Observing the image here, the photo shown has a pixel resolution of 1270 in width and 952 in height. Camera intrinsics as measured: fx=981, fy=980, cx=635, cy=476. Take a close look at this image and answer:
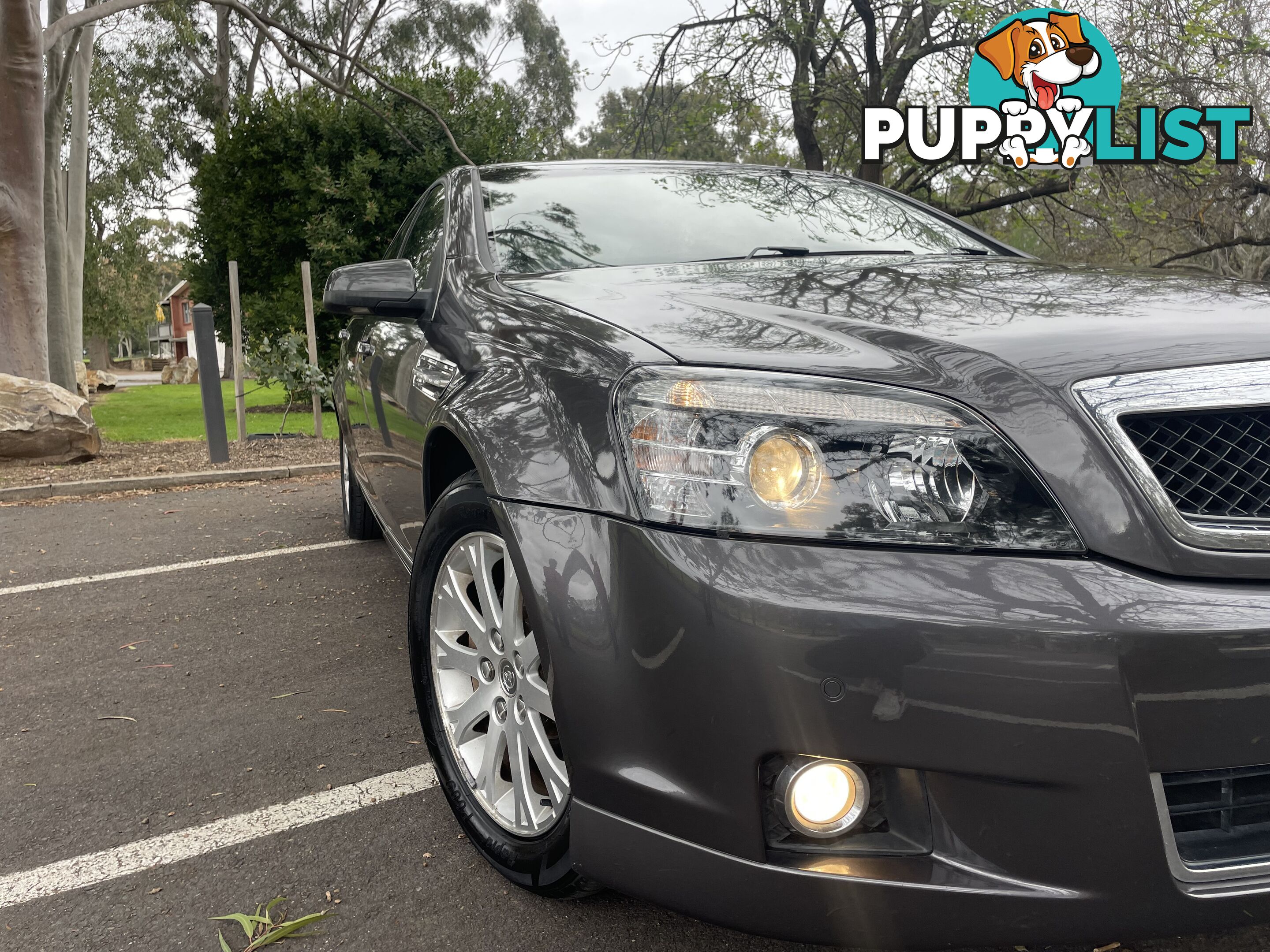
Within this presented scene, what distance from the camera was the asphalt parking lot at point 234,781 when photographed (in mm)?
1918

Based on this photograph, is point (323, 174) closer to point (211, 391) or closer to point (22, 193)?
point (22, 193)

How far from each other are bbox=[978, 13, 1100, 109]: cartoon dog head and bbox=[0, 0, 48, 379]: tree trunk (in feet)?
30.5

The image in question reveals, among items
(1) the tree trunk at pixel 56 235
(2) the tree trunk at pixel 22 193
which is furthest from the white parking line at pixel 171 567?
(1) the tree trunk at pixel 56 235

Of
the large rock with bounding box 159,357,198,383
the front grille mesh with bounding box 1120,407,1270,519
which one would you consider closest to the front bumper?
the front grille mesh with bounding box 1120,407,1270,519

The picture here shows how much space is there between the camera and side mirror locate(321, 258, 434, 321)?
2.69m

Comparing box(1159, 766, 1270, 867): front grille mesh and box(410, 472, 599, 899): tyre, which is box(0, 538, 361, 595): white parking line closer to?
box(410, 472, 599, 899): tyre

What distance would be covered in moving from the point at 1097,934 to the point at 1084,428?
27.6 inches

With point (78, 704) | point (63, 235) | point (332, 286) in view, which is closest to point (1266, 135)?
point (332, 286)

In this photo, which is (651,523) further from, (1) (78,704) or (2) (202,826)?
(1) (78,704)

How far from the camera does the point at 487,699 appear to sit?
203 cm

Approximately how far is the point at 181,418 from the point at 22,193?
5970 mm

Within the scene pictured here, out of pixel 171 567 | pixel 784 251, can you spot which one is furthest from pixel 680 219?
pixel 171 567

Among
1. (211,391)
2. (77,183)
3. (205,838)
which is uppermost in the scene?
(77,183)

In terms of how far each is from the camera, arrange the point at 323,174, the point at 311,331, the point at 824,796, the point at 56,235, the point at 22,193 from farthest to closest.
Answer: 1. the point at 56,235
2. the point at 323,174
3. the point at 311,331
4. the point at 22,193
5. the point at 824,796
